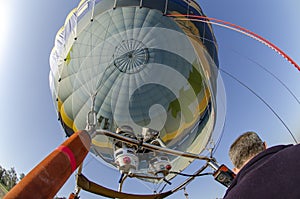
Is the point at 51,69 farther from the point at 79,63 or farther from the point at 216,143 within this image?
the point at 216,143

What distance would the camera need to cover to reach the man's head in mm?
858

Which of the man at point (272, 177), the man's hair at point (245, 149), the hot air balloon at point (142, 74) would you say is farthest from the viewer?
the hot air balloon at point (142, 74)

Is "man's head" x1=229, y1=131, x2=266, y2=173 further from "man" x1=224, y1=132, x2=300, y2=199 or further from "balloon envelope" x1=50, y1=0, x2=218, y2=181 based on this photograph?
"balloon envelope" x1=50, y1=0, x2=218, y2=181

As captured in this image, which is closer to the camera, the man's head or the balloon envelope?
the man's head

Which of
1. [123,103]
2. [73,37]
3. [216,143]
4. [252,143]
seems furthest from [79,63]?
[252,143]

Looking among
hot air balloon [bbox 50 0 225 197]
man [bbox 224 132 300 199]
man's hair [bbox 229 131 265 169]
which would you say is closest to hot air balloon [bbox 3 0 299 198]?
A: hot air balloon [bbox 50 0 225 197]

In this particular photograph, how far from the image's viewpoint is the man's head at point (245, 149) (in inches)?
33.8

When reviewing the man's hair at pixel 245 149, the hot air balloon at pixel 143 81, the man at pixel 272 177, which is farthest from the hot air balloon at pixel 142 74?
the man at pixel 272 177

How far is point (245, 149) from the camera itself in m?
A: 0.86

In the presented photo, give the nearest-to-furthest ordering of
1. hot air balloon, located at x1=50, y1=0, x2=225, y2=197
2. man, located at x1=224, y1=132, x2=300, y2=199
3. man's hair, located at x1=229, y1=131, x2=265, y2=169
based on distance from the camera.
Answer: man, located at x1=224, y1=132, x2=300, y2=199, man's hair, located at x1=229, y1=131, x2=265, y2=169, hot air balloon, located at x1=50, y1=0, x2=225, y2=197

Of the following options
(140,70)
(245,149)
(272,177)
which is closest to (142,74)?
(140,70)

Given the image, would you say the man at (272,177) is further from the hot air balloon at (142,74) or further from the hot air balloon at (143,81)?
the hot air balloon at (142,74)

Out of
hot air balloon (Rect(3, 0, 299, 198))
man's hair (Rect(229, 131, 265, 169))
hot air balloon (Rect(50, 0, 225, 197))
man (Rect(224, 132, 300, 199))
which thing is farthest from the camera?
hot air balloon (Rect(50, 0, 225, 197))

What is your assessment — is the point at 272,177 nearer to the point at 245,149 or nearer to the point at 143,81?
the point at 245,149
